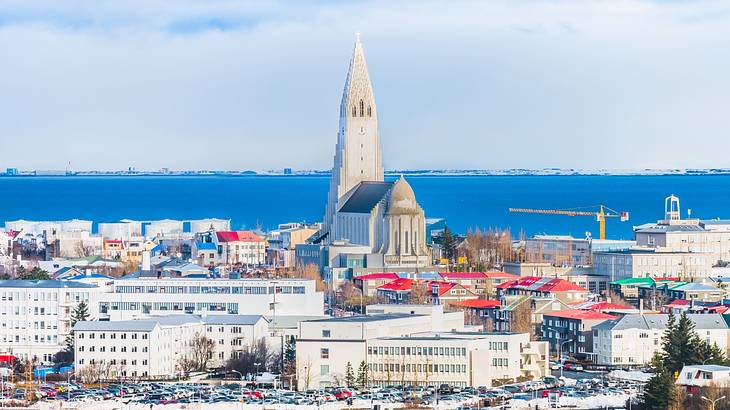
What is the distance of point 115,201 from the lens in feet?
644

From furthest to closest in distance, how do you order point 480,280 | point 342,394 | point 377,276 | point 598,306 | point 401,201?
point 401,201 → point 377,276 → point 480,280 → point 598,306 → point 342,394

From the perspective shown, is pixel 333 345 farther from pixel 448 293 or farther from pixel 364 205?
pixel 364 205

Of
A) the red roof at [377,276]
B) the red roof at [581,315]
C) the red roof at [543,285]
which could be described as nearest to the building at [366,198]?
the red roof at [377,276]

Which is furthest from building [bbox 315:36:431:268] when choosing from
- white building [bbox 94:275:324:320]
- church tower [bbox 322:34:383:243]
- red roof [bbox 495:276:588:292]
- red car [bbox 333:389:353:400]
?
red car [bbox 333:389:353:400]

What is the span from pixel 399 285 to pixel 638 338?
54.9ft

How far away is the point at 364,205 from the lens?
86.8 metres

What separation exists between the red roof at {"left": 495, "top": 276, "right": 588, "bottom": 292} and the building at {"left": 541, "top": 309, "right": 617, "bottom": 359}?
4597 millimetres

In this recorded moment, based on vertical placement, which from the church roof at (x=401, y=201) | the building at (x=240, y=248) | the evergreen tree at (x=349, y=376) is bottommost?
the evergreen tree at (x=349, y=376)

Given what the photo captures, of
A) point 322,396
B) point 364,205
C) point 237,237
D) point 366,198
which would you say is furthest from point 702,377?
point 237,237

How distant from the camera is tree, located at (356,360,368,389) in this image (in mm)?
48938

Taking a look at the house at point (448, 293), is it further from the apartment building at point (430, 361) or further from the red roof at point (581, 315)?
the apartment building at point (430, 361)

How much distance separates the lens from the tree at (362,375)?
4894cm

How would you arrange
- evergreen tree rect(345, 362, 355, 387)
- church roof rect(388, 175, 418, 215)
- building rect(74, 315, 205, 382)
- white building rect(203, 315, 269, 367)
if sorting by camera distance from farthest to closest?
1. church roof rect(388, 175, 418, 215)
2. white building rect(203, 315, 269, 367)
3. building rect(74, 315, 205, 382)
4. evergreen tree rect(345, 362, 355, 387)

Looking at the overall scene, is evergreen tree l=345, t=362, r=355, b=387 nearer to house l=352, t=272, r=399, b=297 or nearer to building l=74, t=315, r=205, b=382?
building l=74, t=315, r=205, b=382
